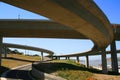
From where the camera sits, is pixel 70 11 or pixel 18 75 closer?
pixel 70 11

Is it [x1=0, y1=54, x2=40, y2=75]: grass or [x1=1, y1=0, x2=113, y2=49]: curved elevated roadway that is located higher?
[x1=1, y1=0, x2=113, y2=49]: curved elevated roadway

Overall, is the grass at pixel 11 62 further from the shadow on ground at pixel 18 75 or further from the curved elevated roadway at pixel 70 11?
the curved elevated roadway at pixel 70 11

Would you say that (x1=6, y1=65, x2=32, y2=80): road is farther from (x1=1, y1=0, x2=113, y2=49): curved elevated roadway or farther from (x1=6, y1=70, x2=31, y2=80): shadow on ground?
(x1=1, y1=0, x2=113, y2=49): curved elevated roadway

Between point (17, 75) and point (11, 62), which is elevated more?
point (11, 62)

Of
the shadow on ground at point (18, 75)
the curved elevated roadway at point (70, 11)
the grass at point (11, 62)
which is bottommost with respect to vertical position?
the shadow on ground at point (18, 75)

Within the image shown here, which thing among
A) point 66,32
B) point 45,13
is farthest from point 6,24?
point 45,13

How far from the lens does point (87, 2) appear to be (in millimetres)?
23047

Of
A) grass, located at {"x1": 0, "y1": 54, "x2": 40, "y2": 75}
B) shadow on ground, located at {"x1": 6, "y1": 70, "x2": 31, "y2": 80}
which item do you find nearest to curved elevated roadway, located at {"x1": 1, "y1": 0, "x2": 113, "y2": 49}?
shadow on ground, located at {"x1": 6, "y1": 70, "x2": 31, "y2": 80}

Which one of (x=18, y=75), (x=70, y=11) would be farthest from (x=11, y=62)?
(x=70, y=11)

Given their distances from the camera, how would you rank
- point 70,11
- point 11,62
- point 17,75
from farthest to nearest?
point 11,62 → point 17,75 → point 70,11

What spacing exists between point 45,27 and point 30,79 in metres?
15.2

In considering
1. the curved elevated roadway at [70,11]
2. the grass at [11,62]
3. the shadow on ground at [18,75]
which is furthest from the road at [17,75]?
the curved elevated roadway at [70,11]

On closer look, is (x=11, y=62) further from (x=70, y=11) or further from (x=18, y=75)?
(x=70, y=11)

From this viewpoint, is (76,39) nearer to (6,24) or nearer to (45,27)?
Result: (45,27)
